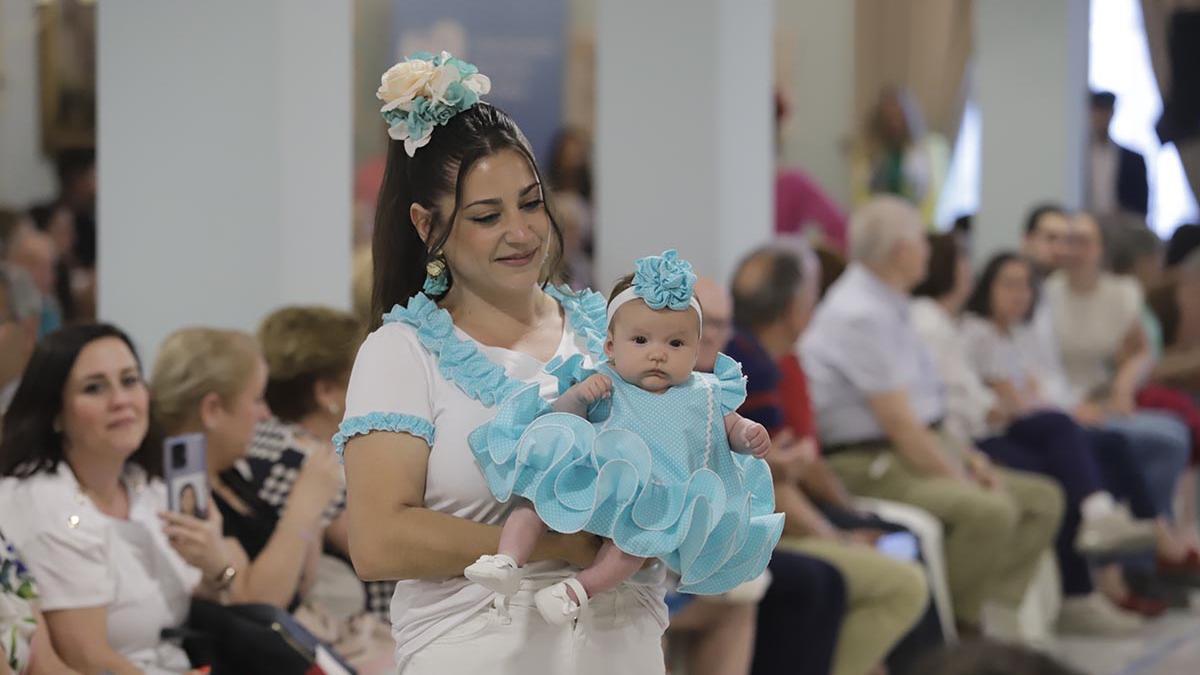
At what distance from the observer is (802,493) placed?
5.82 metres

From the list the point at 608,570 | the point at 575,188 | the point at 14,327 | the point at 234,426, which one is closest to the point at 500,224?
the point at 608,570

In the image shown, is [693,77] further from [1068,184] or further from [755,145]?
[1068,184]

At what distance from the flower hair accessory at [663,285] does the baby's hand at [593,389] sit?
107 mm

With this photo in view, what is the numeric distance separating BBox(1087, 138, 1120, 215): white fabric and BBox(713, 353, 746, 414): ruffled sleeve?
858cm

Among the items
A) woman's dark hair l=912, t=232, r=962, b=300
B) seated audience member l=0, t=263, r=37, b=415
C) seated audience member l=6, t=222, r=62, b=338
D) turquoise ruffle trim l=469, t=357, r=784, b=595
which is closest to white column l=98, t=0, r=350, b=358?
seated audience member l=0, t=263, r=37, b=415

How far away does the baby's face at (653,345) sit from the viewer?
2.47 meters

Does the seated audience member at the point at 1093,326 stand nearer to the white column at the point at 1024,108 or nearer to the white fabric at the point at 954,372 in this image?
the white column at the point at 1024,108

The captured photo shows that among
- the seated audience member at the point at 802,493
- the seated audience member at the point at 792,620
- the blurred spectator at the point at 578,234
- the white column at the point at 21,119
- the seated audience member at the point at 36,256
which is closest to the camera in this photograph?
the seated audience member at the point at 792,620

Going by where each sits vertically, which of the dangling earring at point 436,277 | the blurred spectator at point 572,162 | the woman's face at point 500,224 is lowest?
the dangling earring at point 436,277

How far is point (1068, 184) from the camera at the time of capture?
33.3 ft

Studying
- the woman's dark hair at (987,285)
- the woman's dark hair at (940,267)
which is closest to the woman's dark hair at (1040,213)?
the woman's dark hair at (987,285)

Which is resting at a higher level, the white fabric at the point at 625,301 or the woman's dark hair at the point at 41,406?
the white fabric at the point at 625,301

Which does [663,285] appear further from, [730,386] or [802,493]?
[802,493]

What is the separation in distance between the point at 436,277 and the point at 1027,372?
5535mm
